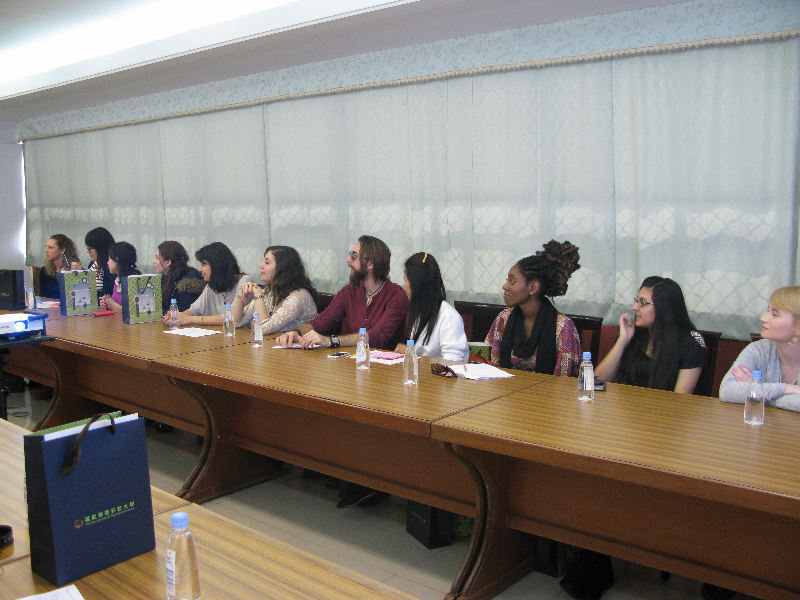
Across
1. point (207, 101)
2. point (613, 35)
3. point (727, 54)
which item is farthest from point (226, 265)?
point (727, 54)

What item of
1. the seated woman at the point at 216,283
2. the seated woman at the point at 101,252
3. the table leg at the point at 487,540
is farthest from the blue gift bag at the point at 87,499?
the seated woman at the point at 101,252

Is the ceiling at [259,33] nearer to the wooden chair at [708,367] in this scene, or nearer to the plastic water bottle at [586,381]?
the wooden chair at [708,367]

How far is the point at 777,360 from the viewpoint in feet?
7.89

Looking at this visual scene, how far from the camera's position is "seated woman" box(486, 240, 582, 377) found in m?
3.09

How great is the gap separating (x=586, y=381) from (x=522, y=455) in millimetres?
556

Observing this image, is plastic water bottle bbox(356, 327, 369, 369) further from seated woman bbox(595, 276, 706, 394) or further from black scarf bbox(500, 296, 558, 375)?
seated woman bbox(595, 276, 706, 394)

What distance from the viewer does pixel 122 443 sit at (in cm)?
131

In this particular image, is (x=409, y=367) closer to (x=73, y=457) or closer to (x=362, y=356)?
(x=362, y=356)

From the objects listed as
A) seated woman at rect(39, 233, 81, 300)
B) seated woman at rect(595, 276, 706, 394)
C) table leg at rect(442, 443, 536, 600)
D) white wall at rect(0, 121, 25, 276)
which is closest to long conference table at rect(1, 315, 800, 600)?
table leg at rect(442, 443, 536, 600)

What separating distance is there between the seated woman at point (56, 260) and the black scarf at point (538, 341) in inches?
173

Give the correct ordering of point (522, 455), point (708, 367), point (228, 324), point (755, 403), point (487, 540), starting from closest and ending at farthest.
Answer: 1. point (522, 455)
2. point (755, 403)
3. point (487, 540)
4. point (708, 367)
5. point (228, 324)

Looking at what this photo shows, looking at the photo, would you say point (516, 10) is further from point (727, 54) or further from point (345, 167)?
point (345, 167)

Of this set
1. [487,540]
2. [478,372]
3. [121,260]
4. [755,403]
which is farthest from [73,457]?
[121,260]

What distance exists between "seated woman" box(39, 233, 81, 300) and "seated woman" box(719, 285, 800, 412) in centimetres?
546
